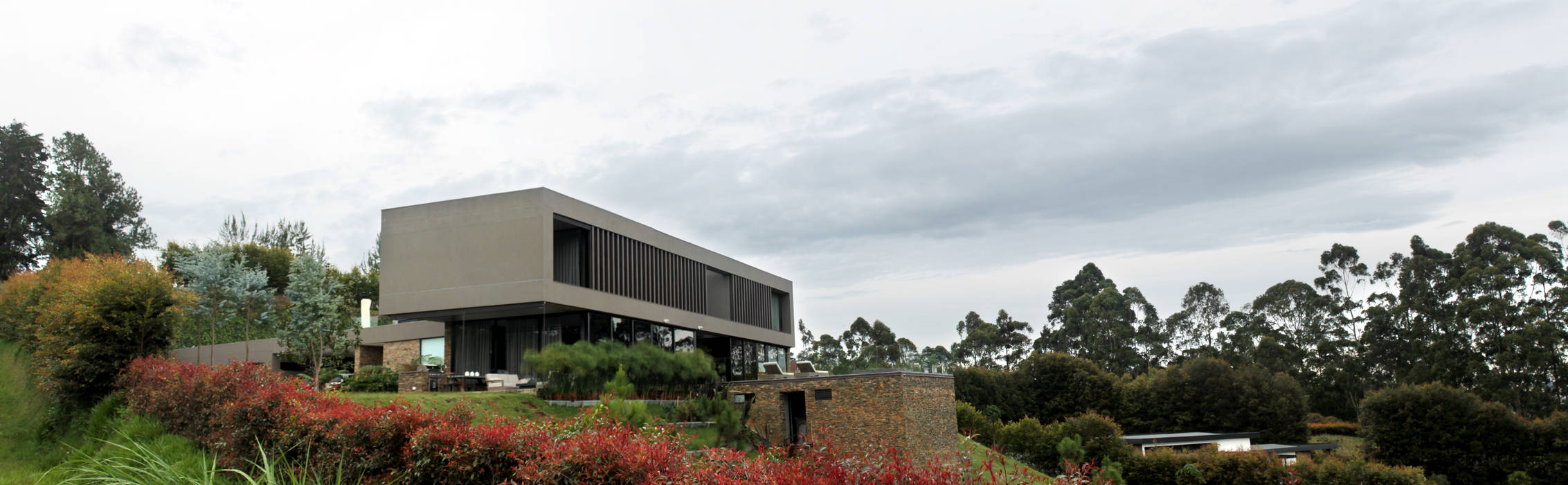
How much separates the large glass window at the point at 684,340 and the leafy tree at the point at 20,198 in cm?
2874

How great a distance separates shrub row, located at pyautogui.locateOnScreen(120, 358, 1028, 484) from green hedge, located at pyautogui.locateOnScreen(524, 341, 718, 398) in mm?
8860

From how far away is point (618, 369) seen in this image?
63.5ft

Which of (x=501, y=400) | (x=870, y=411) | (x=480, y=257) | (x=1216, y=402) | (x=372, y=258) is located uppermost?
(x=372, y=258)

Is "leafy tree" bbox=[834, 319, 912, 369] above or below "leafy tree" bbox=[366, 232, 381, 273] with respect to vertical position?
below

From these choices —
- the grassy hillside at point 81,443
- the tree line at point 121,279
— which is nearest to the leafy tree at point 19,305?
the tree line at point 121,279

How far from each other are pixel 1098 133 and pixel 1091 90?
2.57 m

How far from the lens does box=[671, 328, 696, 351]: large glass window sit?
2483 centimetres

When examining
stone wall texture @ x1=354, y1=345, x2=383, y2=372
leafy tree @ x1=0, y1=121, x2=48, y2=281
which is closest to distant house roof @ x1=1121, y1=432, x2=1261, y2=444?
stone wall texture @ x1=354, y1=345, x2=383, y2=372

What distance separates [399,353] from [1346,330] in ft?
162

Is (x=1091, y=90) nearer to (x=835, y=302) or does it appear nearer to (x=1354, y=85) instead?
(x=1354, y=85)

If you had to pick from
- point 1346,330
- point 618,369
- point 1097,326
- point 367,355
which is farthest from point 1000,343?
point 618,369

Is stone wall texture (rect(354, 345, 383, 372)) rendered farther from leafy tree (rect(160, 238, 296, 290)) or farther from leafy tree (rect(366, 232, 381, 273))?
leafy tree (rect(366, 232, 381, 273))

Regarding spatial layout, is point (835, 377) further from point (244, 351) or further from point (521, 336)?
point (244, 351)

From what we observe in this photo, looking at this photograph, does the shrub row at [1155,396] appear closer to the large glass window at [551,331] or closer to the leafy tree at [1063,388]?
the leafy tree at [1063,388]
